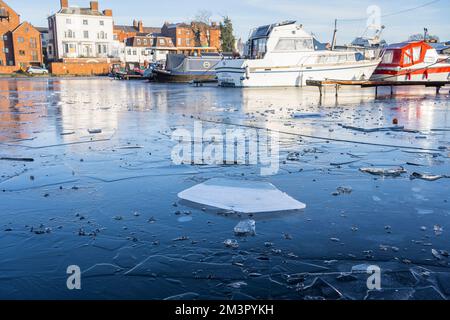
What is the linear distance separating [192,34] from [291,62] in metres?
70.4

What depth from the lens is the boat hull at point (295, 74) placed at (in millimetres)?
30516

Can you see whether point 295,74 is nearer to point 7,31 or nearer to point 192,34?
point 7,31

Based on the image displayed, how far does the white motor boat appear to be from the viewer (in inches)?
1188

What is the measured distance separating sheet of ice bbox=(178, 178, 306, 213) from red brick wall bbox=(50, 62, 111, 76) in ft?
241

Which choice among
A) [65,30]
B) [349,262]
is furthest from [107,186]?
[65,30]

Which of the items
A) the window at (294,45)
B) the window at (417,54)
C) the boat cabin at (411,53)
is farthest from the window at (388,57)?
the window at (294,45)

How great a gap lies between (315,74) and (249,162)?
2587 centimetres

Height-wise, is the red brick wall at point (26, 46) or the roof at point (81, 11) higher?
the roof at point (81, 11)

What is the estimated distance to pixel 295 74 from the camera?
101 feet

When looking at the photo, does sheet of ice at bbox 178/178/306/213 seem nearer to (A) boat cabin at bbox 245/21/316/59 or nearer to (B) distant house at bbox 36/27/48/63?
(A) boat cabin at bbox 245/21/316/59

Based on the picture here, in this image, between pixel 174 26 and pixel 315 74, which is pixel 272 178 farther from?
pixel 174 26

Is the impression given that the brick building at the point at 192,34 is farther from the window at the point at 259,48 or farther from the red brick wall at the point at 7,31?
the window at the point at 259,48

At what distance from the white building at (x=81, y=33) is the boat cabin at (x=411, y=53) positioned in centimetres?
6766

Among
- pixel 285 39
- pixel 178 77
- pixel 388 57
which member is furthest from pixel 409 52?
pixel 178 77
